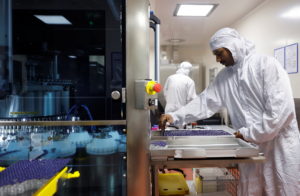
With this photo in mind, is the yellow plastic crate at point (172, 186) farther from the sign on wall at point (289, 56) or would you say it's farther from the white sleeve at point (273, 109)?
the sign on wall at point (289, 56)

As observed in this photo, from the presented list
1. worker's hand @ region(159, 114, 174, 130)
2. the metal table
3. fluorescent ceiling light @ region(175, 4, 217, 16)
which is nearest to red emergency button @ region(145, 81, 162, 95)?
the metal table

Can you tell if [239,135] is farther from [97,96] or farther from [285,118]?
[97,96]

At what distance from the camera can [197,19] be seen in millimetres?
3904

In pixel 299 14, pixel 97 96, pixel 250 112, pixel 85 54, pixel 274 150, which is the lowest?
pixel 274 150

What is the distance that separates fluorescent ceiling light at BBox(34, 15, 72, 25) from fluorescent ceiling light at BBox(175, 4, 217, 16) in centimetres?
258

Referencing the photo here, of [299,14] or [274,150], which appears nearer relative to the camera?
[274,150]

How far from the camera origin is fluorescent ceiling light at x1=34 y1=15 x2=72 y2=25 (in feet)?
3.33

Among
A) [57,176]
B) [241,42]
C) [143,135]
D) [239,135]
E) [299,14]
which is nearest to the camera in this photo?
[57,176]

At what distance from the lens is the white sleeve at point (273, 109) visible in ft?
4.27

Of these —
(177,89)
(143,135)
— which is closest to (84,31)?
(143,135)

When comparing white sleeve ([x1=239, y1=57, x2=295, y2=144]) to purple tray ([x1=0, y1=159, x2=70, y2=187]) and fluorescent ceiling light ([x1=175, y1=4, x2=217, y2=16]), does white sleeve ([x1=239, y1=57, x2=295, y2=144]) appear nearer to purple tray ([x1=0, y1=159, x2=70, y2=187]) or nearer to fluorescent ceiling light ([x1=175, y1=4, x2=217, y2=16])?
purple tray ([x1=0, y1=159, x2=70, y2=187])

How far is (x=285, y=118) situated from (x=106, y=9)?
1100mm

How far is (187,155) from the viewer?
1050 mm

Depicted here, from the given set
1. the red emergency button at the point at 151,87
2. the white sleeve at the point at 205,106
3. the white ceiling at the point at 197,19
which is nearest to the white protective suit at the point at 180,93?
the white ceiling at the point at 197,19
